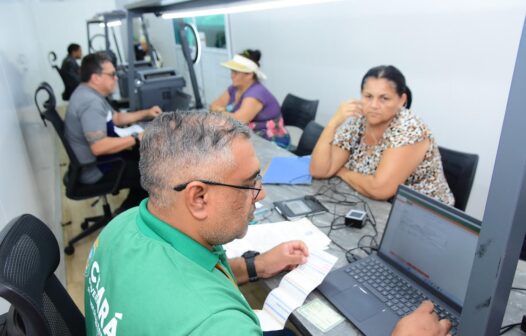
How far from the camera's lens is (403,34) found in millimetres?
2602

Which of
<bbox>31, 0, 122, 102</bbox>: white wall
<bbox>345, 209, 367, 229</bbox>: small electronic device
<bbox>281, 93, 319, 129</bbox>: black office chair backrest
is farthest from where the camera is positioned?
<bbox>31, 0, 122, 102</bbox>: white wall

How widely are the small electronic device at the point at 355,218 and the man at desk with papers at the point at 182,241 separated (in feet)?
1.58

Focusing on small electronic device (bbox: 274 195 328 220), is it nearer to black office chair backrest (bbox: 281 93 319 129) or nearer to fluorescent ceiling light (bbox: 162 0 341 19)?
fluorescent ceiling light (bbox: 162 0 341 19)

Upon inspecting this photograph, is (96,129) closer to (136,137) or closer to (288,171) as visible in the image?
(136,137)

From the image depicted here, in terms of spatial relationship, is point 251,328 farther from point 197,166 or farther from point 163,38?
point 163,38

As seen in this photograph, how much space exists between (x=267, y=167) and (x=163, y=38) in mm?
6325

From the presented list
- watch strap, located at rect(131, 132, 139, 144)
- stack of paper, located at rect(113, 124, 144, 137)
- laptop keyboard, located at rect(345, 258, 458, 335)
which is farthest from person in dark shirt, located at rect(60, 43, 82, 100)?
laptop keyboard, located at rect(345, 258, 458, 335)

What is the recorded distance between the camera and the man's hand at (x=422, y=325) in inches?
31.4

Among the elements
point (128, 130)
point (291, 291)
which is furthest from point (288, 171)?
point (128, 130)

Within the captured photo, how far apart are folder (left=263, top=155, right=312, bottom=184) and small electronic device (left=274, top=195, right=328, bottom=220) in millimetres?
215

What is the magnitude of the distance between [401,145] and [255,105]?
1564 millimetres

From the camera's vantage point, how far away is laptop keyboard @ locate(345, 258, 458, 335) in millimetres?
926

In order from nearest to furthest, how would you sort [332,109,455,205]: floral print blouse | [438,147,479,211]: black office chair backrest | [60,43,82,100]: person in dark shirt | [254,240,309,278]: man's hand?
1. [254,240,309,278]: man's hand
2. [332,109,455,205]: floral print blouse
3. [438,147,479,211]: black office chair backrest
4. [60,43,82,100]: person in dark shirt

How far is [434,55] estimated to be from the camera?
2.44 m
